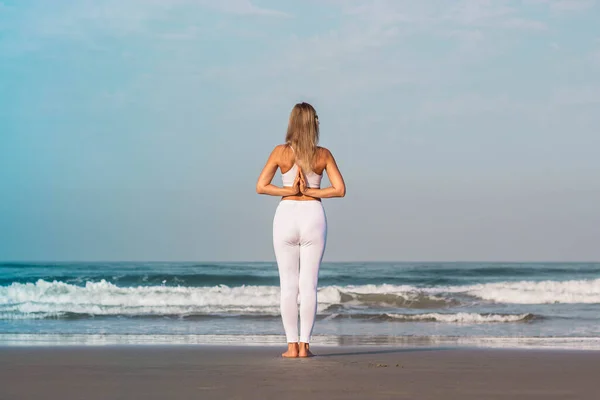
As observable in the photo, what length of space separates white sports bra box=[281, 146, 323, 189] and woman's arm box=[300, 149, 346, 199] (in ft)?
0.21

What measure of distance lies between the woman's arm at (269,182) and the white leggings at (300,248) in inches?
3.5

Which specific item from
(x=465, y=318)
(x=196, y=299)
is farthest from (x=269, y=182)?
(x=196, y=299)

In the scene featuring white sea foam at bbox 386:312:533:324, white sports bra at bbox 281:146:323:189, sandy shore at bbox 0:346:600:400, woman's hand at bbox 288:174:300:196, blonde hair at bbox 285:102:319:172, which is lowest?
white sea foam at bbox 386:312:533:324

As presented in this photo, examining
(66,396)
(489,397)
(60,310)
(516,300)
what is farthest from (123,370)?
(516,300)

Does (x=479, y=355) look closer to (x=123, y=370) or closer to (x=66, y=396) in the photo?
(x=123, y=370)

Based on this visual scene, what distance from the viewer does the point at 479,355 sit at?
6.79 meters

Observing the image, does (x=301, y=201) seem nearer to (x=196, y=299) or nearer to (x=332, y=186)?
(x=332, y=186)

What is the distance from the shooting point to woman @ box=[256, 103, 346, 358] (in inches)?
239

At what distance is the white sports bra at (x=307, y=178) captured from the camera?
20.0ft

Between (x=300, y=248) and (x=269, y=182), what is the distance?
1.83 feet

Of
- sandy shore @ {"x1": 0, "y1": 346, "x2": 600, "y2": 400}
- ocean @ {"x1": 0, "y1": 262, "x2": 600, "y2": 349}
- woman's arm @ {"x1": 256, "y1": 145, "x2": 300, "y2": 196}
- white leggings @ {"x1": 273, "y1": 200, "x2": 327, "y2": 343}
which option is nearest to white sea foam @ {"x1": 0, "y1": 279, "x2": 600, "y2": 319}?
ocean @ {"x1": 0, "y1": 262, "x2": 600, "y2": 349}

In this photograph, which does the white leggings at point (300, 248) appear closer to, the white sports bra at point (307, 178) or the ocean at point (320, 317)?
the white sports bra at point (307, 178)

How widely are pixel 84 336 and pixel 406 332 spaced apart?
4.07 meters

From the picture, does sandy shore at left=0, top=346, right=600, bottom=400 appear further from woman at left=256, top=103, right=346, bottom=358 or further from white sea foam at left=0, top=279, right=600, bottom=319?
white sea foam at left=0, top=279, right=600, bottom=319
